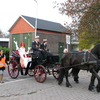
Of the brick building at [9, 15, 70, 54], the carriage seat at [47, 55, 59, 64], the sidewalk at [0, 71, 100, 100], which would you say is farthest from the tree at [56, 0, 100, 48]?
the brick building at [9, 15, 70, 54]

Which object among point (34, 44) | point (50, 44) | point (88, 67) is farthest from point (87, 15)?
point (50, 44)

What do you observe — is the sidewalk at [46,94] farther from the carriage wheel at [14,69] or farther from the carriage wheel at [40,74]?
the carriage wheel at [14,69]

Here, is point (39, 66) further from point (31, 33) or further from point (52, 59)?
point (31, 33)

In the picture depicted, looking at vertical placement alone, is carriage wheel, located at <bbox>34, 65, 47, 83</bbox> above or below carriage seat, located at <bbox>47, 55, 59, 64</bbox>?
below

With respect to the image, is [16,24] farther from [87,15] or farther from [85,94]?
[85,94]

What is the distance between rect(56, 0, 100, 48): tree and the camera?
11945 millimetres

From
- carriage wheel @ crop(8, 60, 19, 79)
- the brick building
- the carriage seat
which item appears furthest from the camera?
the brick building

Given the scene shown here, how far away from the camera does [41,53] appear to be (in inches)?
336

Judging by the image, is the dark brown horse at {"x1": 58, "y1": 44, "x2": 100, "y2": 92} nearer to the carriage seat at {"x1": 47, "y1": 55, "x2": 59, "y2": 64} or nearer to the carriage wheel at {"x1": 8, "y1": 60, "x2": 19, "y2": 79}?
the carriage seat at {"x1": 47, "y1": 55, "x2": 59, "y2": 64}

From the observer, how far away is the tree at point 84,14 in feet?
39.2

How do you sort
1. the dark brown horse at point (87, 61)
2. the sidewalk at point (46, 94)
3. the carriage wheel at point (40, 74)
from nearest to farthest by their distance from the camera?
the sidewalk at point (46, 94), the dark brown horse at point (87, 61), the carriage wheel at point (40, 74)

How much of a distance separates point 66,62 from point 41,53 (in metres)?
1.66

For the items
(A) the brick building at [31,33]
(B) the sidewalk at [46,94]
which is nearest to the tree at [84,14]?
(B) the sidewalk at [46,94]

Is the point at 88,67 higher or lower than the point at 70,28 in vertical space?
lower
